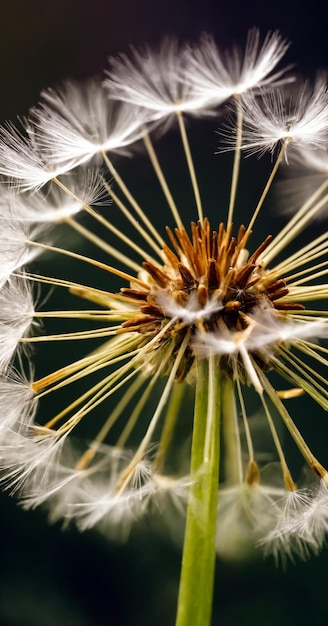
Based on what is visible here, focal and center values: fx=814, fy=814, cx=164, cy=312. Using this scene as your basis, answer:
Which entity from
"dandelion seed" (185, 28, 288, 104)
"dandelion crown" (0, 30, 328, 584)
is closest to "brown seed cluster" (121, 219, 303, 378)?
"dandelion crown" (0, 30, 328, 584)

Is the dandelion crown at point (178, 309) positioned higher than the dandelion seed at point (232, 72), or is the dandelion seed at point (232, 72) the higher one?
the dandelion seed at point (232, 72)

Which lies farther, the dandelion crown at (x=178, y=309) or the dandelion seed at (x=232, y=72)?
the dandelion seed at (x=232, y=72)

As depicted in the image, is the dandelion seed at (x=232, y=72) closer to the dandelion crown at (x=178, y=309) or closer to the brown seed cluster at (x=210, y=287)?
the dandelion crown at (x=178, y=309)

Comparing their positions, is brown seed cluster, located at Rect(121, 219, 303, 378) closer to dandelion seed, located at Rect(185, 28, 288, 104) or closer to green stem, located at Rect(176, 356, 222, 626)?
green stem, located at Rect(176, 356, 222, 626)

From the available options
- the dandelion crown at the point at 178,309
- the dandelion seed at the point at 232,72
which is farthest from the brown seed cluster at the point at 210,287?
the dandelion seed at the point at 232,72

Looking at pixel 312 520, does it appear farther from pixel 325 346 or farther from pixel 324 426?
pixel 324 426

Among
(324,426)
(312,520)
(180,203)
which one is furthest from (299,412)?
(312,520)

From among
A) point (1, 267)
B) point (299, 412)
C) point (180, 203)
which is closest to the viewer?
point (1, 267)
